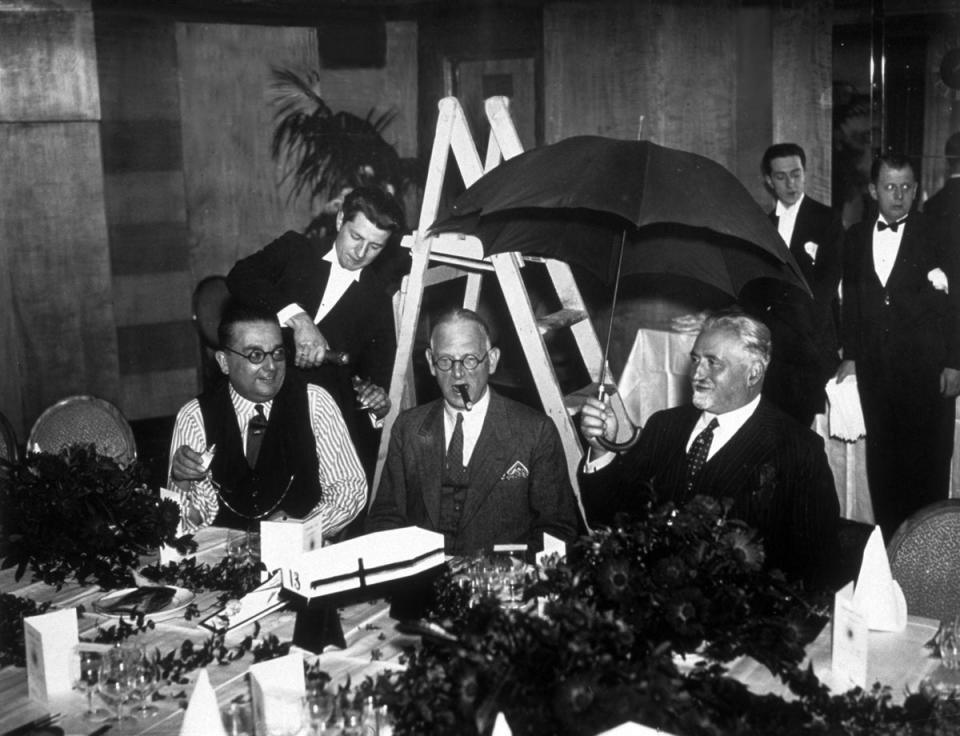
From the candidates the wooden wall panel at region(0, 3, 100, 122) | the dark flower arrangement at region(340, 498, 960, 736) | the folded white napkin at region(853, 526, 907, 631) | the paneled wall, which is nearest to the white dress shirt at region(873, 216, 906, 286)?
the folded white napkin at region(853, 526, 907, 631)

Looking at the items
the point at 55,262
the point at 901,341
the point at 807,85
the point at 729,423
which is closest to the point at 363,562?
the point at 729,423

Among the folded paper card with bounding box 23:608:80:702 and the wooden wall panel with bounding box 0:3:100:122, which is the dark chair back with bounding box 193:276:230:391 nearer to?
the wooden wall panel with bounding box 0:3:100:122

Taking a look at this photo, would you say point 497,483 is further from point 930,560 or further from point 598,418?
point 930,560

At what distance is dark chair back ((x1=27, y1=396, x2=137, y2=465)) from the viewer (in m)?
3.97

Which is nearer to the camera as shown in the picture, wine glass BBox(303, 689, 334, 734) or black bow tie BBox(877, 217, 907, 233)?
wine glass BBox(303, 689, 334, 734)

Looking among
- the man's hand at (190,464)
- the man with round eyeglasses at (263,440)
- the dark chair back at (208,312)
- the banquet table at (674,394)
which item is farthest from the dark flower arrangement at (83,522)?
the dark chair back at (208,312)

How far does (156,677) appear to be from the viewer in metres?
2.18

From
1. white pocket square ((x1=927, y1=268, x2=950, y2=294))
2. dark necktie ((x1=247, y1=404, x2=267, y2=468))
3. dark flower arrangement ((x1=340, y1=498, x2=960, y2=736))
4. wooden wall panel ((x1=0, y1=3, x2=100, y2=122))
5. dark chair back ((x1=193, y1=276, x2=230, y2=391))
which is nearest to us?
dark flower arrangement ((x1=340, y1=498, x2=960, y2=736))

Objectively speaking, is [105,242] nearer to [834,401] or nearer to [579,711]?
[834,401]

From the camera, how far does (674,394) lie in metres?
5.25

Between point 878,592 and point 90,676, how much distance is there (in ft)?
5.78

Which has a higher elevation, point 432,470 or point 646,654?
point 432,470

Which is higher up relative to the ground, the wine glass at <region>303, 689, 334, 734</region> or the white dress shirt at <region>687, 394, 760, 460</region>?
the white dress shirt at <region>687, 394, 760, 460</region>

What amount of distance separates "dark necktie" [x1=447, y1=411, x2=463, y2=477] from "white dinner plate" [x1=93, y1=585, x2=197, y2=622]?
1.05m
